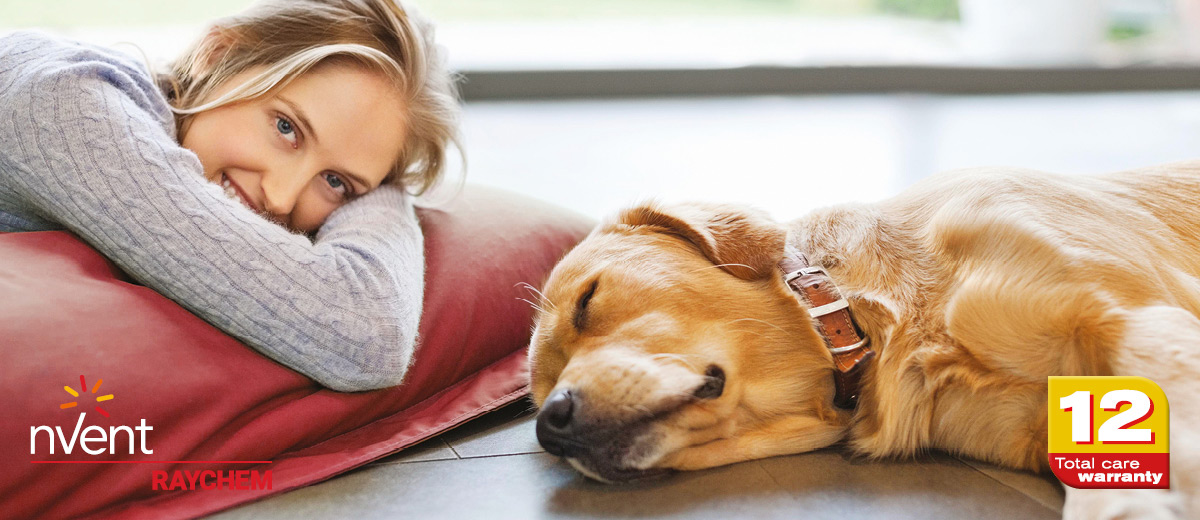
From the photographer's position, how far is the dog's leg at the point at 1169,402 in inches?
46.3

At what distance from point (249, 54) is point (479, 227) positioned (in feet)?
2.09

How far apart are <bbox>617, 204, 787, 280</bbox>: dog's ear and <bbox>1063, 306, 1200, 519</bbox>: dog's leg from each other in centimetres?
60

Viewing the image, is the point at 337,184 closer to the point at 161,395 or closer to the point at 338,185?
the point at 338,185

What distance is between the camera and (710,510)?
4.38ft

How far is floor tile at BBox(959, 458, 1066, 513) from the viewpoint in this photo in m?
1.35

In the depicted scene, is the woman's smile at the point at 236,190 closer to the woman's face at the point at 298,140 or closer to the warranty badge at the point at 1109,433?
the woman's face at the point at 298,140

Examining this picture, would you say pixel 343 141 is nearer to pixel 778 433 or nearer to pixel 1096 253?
pixel 778 433

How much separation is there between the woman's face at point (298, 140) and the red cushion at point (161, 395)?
1.23ft

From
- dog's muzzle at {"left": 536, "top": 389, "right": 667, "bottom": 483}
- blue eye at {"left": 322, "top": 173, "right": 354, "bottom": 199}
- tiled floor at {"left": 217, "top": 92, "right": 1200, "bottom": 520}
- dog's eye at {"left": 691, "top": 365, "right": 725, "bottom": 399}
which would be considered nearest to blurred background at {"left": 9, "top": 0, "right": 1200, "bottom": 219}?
tiled floor at {"left": 217, "top": 92, "right": 1200, "bottom": 520}

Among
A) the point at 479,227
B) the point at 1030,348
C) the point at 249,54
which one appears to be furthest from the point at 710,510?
the point at 249,54

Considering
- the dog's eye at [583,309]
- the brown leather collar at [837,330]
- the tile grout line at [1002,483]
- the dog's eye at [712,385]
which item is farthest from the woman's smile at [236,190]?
the tile grout line at [1002,483]

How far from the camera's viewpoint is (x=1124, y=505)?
3.93 feet

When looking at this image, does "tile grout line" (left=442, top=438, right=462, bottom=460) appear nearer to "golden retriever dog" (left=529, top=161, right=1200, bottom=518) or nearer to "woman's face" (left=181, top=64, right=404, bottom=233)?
"golden retriever dog" (left=529, top=161, right=1200, bottom=518)

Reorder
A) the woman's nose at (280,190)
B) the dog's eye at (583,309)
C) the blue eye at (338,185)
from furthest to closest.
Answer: the blue eye at (338,185) < the woman's nose at (280,190) < the dog's eye at (583,309)
